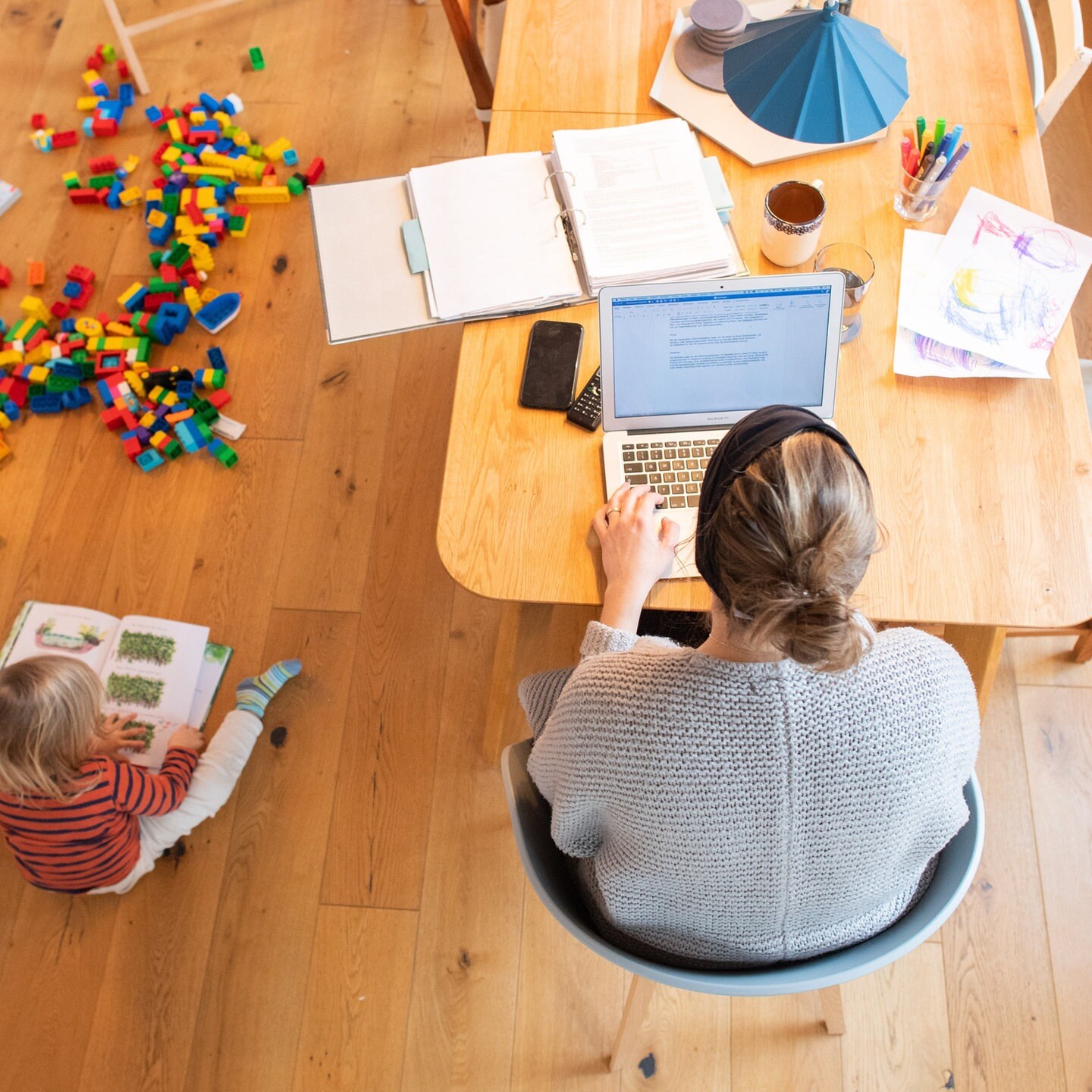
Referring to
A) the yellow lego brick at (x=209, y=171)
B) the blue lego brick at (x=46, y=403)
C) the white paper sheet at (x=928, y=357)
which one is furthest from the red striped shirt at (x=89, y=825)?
the yellow lego brick at (x=209, y=171)

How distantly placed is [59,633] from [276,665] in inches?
18.1

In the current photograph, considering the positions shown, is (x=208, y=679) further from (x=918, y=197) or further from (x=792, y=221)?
(x=918, y=197)

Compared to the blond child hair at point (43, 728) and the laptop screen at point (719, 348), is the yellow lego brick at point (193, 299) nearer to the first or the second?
the blond child hair at point (43, 728)

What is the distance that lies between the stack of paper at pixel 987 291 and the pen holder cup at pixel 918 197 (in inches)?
1.3

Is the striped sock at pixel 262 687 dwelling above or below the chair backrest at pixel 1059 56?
below

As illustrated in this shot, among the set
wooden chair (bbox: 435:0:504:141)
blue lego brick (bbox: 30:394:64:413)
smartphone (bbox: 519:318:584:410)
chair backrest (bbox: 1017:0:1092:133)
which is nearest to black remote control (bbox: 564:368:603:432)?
smartphone (bbox: 519:318:584:410)

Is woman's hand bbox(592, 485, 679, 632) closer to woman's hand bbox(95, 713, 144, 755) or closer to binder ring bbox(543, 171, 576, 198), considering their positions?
binder ring bbox(543, 171, 576, 198)

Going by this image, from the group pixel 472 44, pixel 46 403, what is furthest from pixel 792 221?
pixel 46 403

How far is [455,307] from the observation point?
1377 millimetres

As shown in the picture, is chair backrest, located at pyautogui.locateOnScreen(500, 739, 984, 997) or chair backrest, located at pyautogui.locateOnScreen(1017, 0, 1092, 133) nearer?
chair backrest, located at pyautogui.locateOnScreen(500, 739, 984, 997)

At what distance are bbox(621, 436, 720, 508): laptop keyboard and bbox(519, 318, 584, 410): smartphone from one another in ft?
0.40

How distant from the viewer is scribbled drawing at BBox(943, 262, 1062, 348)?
1.32 meters

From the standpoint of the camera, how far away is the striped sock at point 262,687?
185 centimetres

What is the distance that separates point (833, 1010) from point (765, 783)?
2.87ft
